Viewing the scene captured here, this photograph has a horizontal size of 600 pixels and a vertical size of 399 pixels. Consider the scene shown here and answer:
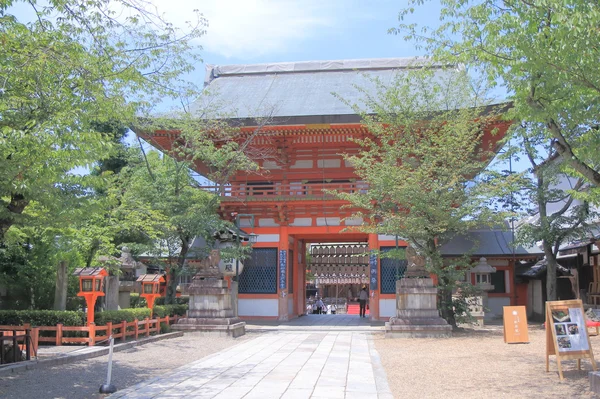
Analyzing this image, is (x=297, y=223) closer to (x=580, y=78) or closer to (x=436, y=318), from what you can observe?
(x=436, y=318)

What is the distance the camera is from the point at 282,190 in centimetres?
2045

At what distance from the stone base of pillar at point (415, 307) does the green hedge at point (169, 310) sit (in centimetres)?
643

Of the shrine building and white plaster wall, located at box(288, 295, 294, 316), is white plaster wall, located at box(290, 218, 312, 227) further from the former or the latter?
white plaster wall, located at box(288, 295, 294, 316)

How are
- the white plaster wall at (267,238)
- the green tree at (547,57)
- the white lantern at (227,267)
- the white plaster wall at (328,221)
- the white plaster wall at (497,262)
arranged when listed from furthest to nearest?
the white plaster wall at (497,262) < the white plaster wall at (267,238) < the white plaster wall at (328,221) < the white lantern at (227,267) < the green tree at (547,57)

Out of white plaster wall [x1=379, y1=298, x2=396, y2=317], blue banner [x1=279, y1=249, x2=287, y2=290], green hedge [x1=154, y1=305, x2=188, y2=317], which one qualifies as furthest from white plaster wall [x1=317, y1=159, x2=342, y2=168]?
green hedge [x1=154, y1=305, x2=188, y2=317]

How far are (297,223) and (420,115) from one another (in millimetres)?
6818

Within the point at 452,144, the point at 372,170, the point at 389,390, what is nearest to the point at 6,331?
the point at 389,390

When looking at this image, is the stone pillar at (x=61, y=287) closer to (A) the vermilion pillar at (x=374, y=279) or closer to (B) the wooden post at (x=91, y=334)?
(B) the wooden post at (x=91, y=334)

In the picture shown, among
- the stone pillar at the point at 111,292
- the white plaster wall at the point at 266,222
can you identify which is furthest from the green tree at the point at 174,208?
the white plaster wall at the point at 266,222

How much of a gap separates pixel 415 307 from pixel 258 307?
760 centimetres

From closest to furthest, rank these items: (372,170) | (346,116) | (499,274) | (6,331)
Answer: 1. (6,331)
2. (372,170)
3. (346,116)
4. (499,274)

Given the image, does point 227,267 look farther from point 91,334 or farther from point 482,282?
point 482,282

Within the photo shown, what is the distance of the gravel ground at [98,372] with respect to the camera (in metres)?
7.34

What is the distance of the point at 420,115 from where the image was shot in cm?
1655
